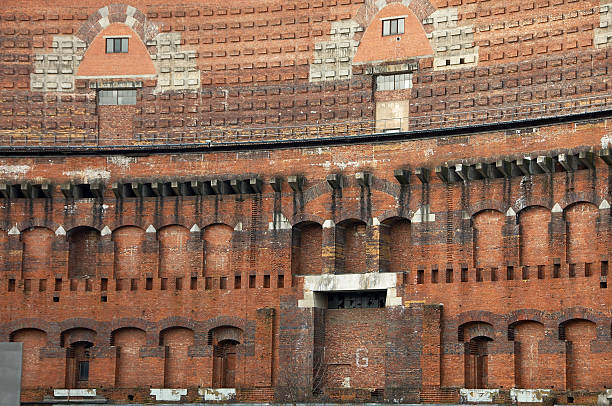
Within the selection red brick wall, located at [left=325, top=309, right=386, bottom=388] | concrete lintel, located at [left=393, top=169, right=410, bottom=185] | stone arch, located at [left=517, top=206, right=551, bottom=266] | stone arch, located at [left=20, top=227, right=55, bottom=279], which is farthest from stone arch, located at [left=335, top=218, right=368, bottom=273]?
stone arch, located at [left=20, top=227, right=55, bottom=279]

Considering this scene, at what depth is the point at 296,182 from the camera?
59.7 m

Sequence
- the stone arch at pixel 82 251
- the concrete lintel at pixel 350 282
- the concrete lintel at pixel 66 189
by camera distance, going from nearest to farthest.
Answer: the concrete lintel at pixel 350 282 → the concrete lintel at pixel 66 189 → the stone arch at pixel 82 251

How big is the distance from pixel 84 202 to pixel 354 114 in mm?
12463

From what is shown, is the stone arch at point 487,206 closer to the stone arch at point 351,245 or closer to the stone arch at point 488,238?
the stone arch at point 488,238

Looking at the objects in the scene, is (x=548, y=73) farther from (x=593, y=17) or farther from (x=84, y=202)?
(x=84, y=202)

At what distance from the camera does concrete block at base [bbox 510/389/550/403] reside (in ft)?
175

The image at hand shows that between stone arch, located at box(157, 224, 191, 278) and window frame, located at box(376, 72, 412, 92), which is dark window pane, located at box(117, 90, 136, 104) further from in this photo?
window frame, located at box(376, 72, 412, 92)

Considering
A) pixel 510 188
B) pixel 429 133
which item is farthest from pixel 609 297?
pixel 429 133

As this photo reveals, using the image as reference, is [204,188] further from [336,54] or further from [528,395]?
[528,395]

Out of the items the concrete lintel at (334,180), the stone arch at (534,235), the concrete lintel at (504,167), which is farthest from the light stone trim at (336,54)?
the stone arch at (534,235)

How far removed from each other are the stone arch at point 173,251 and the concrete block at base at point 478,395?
13684 millimetres

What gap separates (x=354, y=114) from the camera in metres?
62.4

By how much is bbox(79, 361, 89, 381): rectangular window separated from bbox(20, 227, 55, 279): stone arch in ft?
13.7

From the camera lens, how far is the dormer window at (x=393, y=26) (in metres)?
62.8
